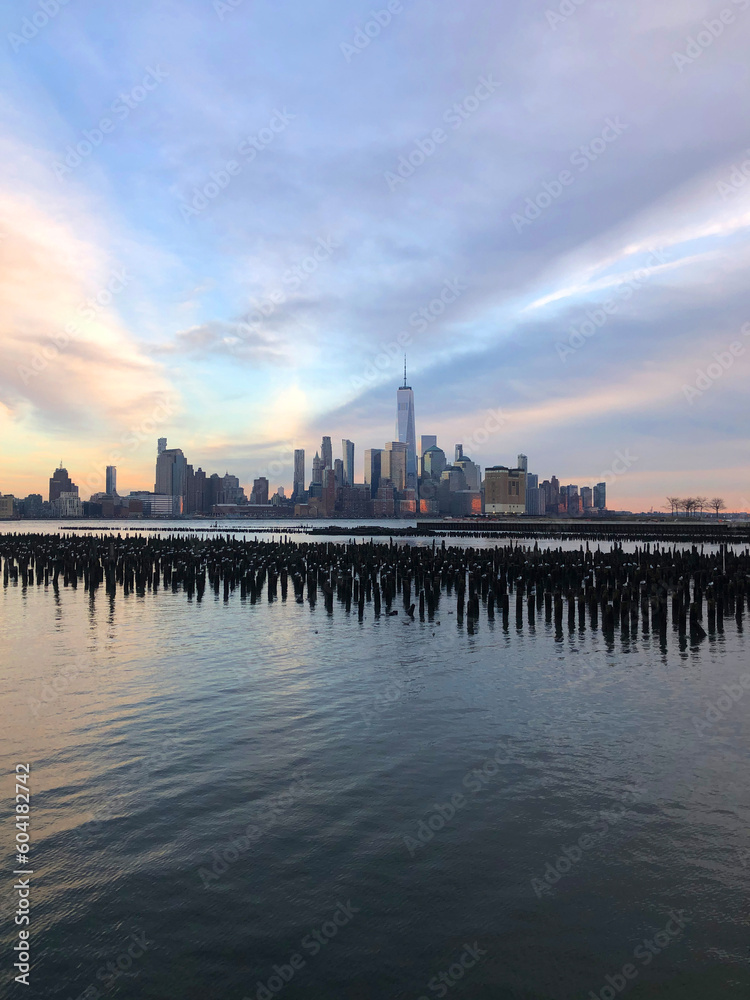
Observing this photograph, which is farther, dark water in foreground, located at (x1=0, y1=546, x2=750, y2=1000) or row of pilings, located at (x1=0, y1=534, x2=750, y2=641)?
row of pilings, located at (x1=0, y1=534, x2=750, y2=641)

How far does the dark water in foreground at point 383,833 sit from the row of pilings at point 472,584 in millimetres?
10468

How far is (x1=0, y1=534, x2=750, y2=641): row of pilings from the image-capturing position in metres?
29.3

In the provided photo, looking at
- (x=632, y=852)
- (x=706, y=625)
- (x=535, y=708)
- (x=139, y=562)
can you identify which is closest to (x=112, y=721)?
(x=535, y=708)

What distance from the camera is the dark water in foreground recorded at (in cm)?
664

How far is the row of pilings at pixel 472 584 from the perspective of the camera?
29.3m

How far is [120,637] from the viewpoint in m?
25.0

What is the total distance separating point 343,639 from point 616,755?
45.5 feet

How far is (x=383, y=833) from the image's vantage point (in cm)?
925

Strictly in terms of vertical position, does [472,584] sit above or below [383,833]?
above

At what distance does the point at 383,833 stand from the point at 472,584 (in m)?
25.1

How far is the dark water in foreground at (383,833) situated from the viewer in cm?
664

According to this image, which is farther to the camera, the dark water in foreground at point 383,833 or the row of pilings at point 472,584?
the row of pilings at point 472,584

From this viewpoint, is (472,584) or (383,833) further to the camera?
(472,584)

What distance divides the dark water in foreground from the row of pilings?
34.3 feet
